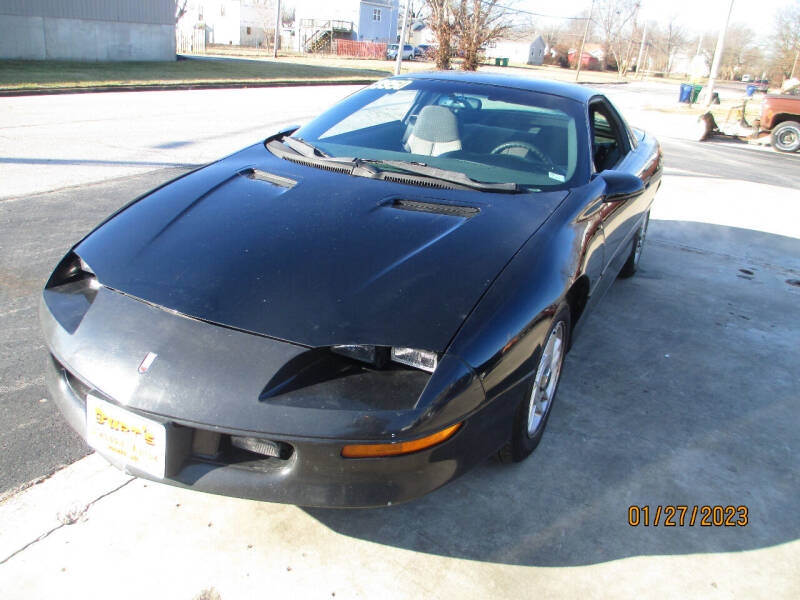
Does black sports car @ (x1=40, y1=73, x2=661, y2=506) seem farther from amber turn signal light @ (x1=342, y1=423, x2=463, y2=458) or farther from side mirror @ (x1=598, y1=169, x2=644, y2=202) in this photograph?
side mirror @ (x1=598, y1=169, x2=644, y2=202)

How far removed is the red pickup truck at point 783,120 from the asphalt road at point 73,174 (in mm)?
420

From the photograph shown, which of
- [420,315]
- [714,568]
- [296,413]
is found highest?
[420,315]

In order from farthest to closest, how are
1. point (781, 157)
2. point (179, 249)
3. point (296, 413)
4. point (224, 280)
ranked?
point (781, 157)
point (179, 249)
point (224, 280)
point (296, 413)

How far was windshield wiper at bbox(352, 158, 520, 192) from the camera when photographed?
276 centimetres

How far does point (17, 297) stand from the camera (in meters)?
3.61

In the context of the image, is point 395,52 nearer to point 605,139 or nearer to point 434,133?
point 605,139

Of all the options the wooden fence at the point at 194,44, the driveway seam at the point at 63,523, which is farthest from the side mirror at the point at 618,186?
the wooden fence at the point at 194,44

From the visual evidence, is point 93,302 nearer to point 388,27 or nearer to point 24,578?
point 24,578

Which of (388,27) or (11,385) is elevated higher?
(388,27)

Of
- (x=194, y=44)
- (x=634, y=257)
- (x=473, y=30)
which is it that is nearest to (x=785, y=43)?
(x=473, y=30)

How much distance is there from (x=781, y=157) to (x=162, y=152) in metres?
12.6

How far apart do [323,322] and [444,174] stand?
121 centimetres

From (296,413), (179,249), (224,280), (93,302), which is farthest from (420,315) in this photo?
(93,302)

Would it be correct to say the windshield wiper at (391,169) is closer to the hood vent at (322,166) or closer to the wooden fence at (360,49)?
the hood vent at (322,166)
